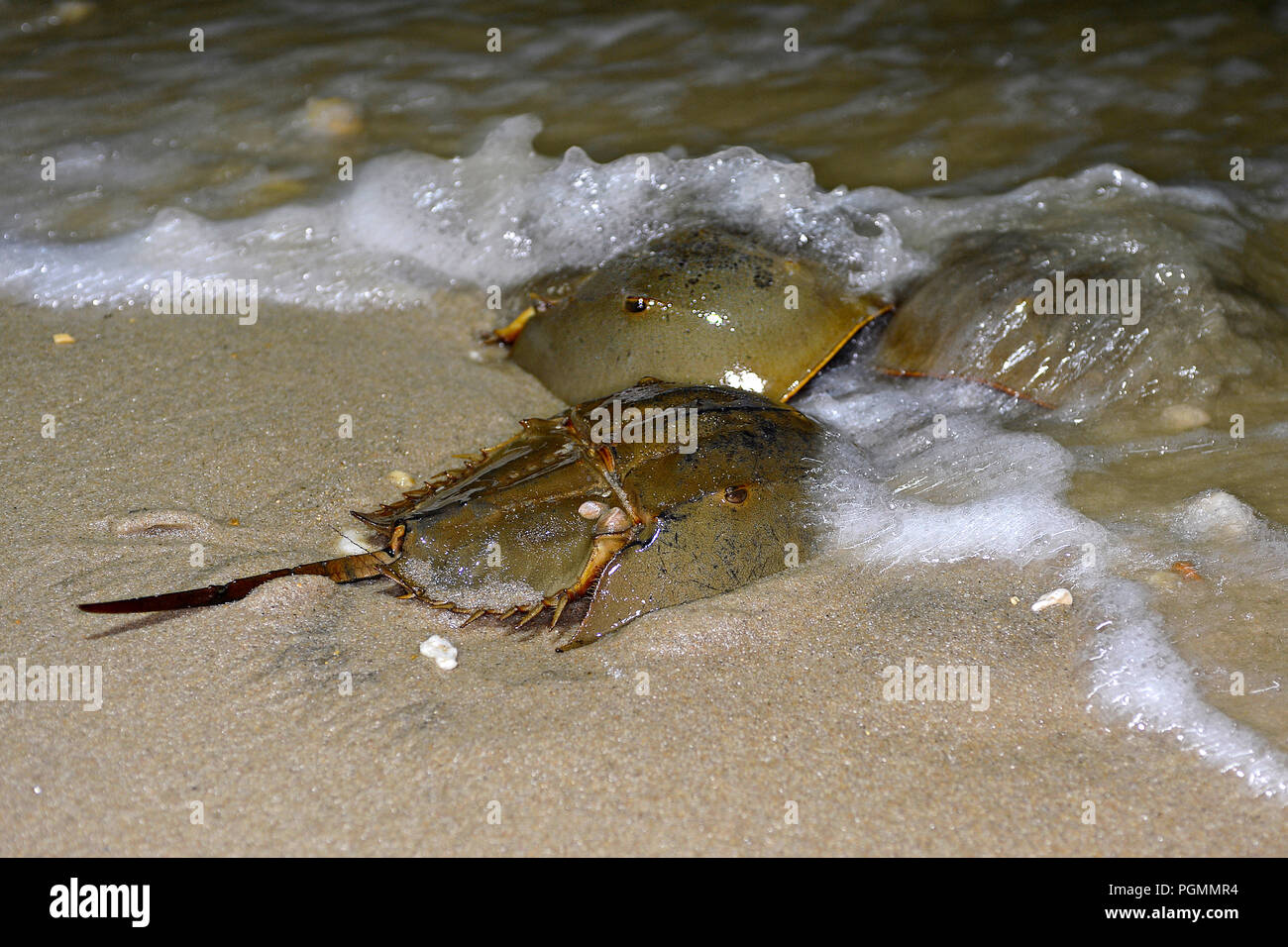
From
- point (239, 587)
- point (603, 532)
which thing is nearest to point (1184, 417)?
point (603, 532)

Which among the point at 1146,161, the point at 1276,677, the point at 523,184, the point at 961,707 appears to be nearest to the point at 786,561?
the point at 961,707

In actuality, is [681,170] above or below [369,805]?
above

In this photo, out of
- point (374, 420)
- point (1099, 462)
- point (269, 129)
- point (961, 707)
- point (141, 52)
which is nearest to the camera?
point (961, 707)

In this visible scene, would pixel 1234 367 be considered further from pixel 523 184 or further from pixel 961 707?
pixel 523 184

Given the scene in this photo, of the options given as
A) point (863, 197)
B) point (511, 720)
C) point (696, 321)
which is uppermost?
point (863, 197)

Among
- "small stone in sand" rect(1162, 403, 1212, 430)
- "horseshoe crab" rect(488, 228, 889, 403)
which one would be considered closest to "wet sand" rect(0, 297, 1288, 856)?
"horseshoe crab" rect(488, 228, 889, 403)

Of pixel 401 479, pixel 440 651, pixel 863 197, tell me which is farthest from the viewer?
pixel 863 197

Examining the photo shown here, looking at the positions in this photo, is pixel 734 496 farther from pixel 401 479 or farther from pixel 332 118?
pixel 332 118
